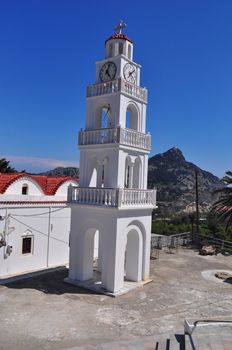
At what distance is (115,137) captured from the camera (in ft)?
46.6

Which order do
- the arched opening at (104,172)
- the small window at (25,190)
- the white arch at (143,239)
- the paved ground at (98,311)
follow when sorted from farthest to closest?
the small window at (25,190)
the arched opening at (104,172)
the white arch at (143,239)
the paved ground at (98,311)

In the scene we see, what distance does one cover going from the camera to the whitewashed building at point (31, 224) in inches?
648

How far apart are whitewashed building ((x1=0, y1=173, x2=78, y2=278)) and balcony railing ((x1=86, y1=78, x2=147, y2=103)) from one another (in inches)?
228

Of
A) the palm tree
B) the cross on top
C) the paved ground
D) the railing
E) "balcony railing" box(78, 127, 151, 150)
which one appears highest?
the cross on top

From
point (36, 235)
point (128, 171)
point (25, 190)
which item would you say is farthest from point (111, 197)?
point (25, 190)

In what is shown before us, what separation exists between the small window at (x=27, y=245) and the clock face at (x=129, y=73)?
31.3 ft

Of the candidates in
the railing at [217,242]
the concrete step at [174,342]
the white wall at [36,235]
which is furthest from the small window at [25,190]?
the railing at [217,242]

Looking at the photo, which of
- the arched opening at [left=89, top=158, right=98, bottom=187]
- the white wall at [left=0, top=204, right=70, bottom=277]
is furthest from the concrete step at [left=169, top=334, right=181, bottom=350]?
the white wall at [left=0, top=204, right=70, bottom=277]

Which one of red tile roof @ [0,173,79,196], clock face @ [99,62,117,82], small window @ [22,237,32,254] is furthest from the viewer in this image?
small window @ [22,237,32,254]

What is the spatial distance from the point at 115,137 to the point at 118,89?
2083mm

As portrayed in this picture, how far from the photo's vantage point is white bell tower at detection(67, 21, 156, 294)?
46.0ft

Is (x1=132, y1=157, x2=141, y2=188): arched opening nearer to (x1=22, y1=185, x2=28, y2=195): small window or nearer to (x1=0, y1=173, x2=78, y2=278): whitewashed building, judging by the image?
(x1=0, y1=173, x2=78, y2=278): whitewashed building

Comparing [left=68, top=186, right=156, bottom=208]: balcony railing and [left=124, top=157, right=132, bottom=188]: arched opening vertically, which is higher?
[left=124, top=157, right=132, bottom=188]: arched opening

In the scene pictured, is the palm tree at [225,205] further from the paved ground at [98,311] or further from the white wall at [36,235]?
the white wall at [36,235]
